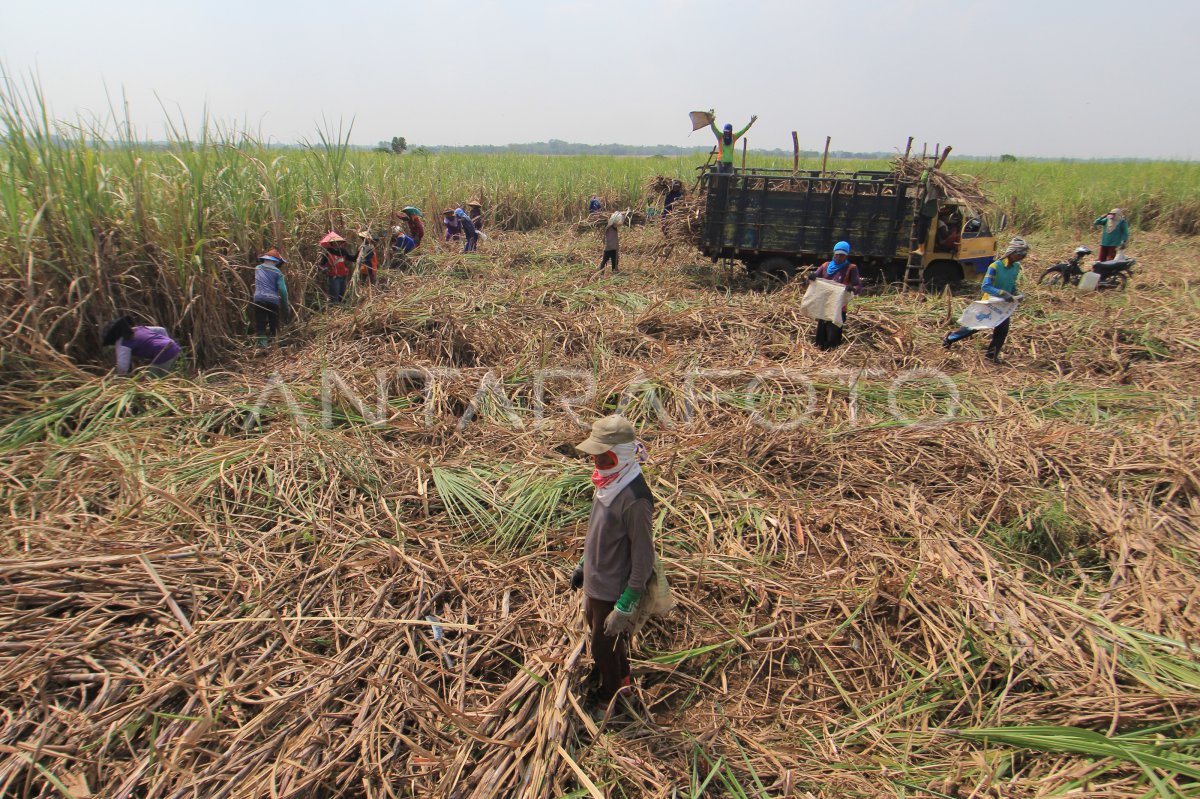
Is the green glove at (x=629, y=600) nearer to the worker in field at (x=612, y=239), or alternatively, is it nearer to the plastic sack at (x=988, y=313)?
the plastic sack at (x=988, y=313)

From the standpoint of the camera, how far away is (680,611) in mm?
3025

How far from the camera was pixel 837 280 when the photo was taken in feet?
20.0

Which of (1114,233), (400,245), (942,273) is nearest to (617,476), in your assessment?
(400,245)

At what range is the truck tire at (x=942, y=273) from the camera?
817cm

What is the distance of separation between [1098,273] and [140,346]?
11311 mm

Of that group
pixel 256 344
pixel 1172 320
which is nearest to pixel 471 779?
pixel 256 344

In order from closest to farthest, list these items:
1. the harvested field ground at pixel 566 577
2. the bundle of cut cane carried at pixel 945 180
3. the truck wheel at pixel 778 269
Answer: the harvested field ground at pixel 566 577 → the bundle of cut cane carried at pixel 945 180 → the truck wheel at pixel 778 269

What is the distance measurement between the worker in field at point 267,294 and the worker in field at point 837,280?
5.30 m

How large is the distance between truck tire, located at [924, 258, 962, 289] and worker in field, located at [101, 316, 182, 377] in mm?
8591

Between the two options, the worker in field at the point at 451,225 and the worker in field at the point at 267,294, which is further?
the worker in field at the point at 451,225

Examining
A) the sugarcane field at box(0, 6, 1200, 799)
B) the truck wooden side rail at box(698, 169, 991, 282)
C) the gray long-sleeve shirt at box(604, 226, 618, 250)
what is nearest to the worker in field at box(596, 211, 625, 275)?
the gray long-sleeve shirt at box(604, 226, 618, 250)

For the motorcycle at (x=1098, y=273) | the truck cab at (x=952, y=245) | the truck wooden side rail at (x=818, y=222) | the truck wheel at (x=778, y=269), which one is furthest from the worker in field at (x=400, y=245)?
the motorcycle at (x=1098, y=273)

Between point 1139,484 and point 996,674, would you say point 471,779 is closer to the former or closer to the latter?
point 996,674

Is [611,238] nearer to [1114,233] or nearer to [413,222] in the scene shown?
[413,222]
